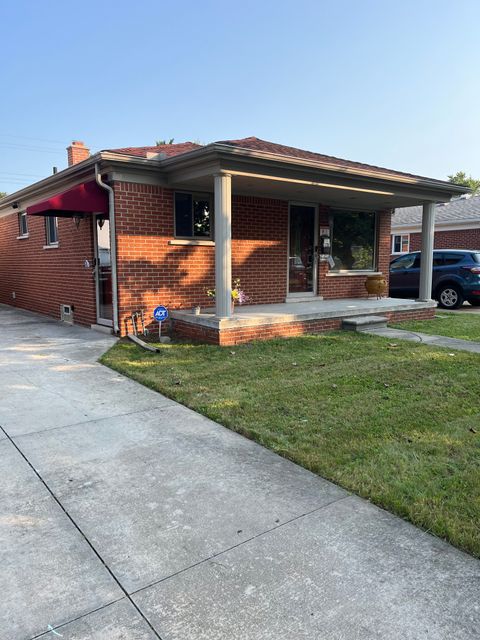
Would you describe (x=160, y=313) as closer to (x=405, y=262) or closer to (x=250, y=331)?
(x=250, y=331)

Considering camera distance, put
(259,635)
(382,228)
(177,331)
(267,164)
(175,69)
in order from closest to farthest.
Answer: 1. (259,635)
2. (267,164)
3. (177,331)
4. (382,228)
5. (175,69)

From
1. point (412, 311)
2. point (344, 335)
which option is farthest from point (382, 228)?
point (344, 335)

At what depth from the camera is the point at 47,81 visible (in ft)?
76.6

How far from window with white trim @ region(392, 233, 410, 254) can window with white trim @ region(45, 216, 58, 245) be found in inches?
681

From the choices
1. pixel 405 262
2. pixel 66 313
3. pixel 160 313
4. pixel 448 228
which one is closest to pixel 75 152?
pixel 66 313

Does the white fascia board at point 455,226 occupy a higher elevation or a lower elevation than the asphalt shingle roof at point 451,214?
lower

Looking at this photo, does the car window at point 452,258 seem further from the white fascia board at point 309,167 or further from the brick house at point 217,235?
the white fascia board at point 309,167

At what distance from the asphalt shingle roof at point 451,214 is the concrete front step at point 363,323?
11.7 m

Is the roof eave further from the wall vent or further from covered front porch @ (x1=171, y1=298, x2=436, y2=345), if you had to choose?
the wall vent

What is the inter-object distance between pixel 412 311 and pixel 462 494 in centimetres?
814

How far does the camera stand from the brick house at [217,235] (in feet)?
25.5

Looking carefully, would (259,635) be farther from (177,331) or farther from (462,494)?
(177,331)

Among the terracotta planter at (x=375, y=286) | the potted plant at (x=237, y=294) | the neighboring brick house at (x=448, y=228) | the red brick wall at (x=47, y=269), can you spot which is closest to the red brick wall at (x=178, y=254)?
the potted plant at (x=237, y=294)

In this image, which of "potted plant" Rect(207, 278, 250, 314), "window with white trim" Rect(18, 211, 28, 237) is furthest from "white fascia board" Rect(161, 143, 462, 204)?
"window with white trim" Rect(18, 211, 28, 237)
